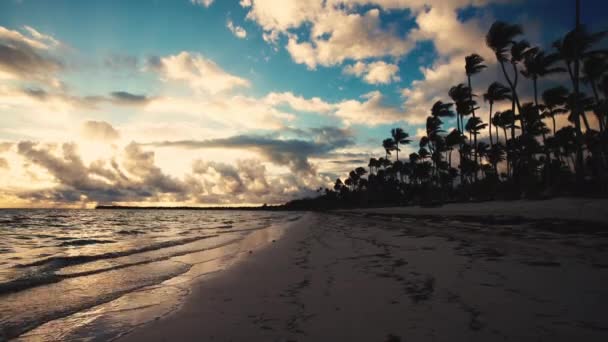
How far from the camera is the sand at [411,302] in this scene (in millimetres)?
2732

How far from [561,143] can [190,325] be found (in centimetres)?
7194

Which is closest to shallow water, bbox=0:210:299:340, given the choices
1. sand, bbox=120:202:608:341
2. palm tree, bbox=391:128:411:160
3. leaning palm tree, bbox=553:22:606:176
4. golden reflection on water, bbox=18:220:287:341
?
golden reflection on water, bbox=18:220:287:341

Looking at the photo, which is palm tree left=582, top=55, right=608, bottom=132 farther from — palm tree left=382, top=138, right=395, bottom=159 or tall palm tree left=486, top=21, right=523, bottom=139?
palm tree left=382, top=138, right=395, bottom=159

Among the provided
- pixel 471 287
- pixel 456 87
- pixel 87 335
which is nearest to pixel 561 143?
pixel 456 87

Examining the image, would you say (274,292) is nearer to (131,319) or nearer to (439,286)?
(131,319)

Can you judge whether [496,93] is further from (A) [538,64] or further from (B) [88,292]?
(B) [88,292]

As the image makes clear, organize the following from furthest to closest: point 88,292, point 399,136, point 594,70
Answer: point 399,136 < point 594,70 < point 88,292

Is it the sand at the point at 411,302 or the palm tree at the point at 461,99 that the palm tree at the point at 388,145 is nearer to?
the palm tree at the point at 461,99

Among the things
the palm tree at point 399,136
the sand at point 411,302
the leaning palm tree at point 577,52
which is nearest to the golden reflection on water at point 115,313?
the sand at point 411,302

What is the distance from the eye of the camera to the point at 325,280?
5.09 metres

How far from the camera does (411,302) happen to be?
11.6ft

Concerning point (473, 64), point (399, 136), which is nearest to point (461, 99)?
point (473, 64)

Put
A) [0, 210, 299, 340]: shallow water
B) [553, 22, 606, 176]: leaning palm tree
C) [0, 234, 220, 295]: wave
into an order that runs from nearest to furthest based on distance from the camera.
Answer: [0, 210, 299, 340]: shallow water, [0, 234, 220, 295]: wave, [553, 22, 606, 176]: leaning palm tree

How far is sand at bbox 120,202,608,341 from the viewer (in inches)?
108
